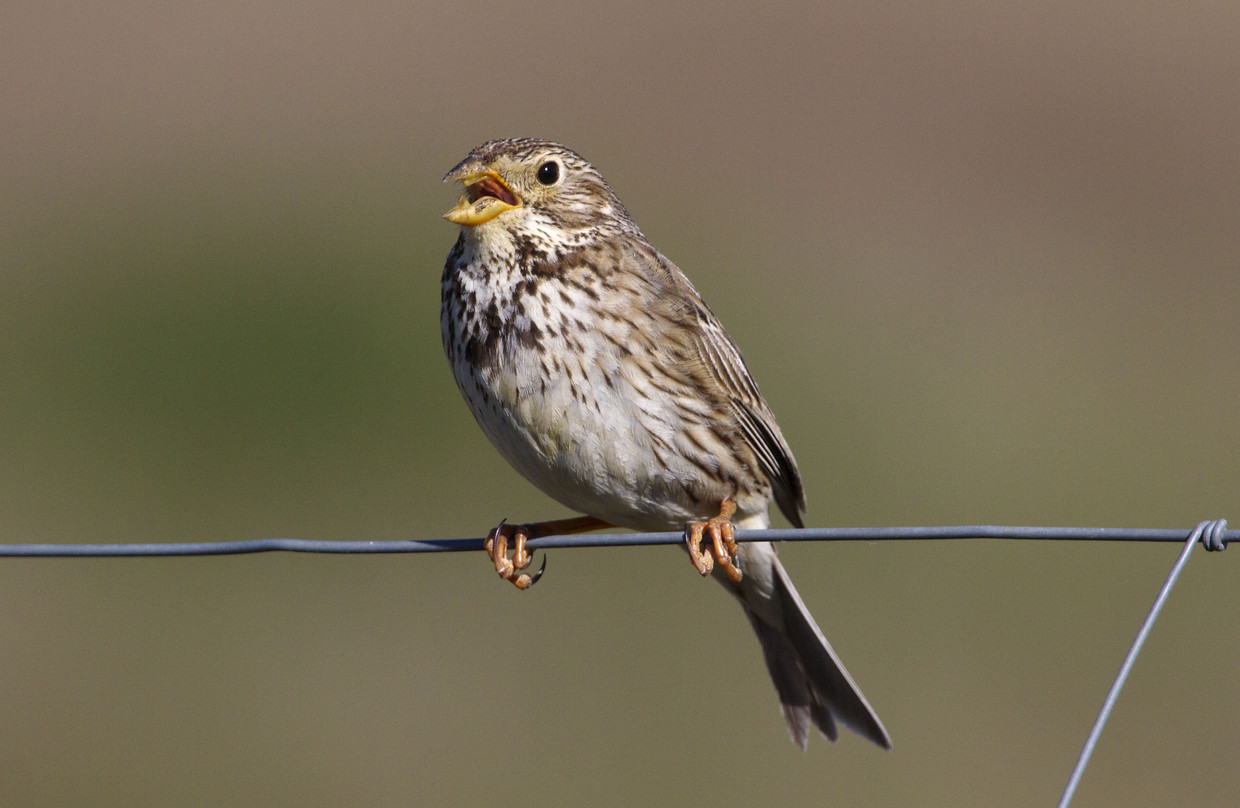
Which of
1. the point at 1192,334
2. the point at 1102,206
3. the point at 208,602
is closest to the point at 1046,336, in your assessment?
the point at 1192,334

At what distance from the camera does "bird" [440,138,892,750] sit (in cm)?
606

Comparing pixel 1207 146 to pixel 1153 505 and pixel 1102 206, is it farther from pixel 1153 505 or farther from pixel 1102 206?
pixel 1153 505

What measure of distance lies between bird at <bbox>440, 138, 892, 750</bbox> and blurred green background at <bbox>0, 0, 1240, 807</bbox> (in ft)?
10.6

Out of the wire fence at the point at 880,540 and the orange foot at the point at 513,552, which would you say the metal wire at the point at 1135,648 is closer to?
the wire fence at the point at 880,540

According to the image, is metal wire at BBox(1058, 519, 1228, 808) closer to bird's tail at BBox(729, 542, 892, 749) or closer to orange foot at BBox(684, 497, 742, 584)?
orange foot at BBox(684, 497, 742, 584)

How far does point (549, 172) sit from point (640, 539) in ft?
5.91

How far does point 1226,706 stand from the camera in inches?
384

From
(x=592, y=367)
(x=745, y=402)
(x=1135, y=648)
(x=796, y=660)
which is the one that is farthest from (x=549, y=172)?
(x=1135, y=648)

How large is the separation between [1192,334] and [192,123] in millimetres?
10062

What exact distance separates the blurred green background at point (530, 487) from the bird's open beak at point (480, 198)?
164 inches

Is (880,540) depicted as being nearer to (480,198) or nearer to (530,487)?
(480,198)

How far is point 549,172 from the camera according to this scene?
21.0ft

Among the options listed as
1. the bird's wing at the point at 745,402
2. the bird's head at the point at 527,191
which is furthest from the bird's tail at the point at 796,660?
the bird's head at the point at 527,191

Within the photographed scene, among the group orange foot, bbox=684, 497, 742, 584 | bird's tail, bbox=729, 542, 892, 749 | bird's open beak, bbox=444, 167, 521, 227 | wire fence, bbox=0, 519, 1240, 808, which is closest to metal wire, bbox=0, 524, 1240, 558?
wire fence, bbox=0, 519, 1240, 808
